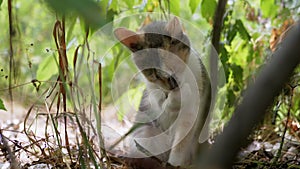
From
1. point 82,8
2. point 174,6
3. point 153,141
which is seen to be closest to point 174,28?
point 174,6

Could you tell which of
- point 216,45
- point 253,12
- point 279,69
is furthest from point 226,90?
point 279,69

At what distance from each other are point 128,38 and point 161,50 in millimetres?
181

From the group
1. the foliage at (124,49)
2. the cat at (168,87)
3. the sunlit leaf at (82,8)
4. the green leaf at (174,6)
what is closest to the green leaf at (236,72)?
the foliage at (124,49)

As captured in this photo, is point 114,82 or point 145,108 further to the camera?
point 114,82

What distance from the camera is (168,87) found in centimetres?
227

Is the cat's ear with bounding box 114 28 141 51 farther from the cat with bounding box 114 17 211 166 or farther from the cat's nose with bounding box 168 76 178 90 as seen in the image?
the cat's nose with bounding box 168 76 178 90

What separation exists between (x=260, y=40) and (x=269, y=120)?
0.50 m

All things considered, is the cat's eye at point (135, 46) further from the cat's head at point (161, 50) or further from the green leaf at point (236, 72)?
the green leaf at point (236, 72)

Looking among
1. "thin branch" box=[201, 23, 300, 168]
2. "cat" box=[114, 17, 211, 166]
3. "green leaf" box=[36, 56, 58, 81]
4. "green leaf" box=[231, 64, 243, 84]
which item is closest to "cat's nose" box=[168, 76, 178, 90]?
"cat" box=[114, 17, 211, 166]

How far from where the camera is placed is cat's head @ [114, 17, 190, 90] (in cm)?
225

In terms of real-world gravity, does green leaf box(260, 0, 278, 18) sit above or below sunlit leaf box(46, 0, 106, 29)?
above

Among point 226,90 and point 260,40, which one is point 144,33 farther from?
point 260,40

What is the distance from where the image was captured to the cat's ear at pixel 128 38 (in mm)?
2286

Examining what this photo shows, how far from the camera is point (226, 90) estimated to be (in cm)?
247
